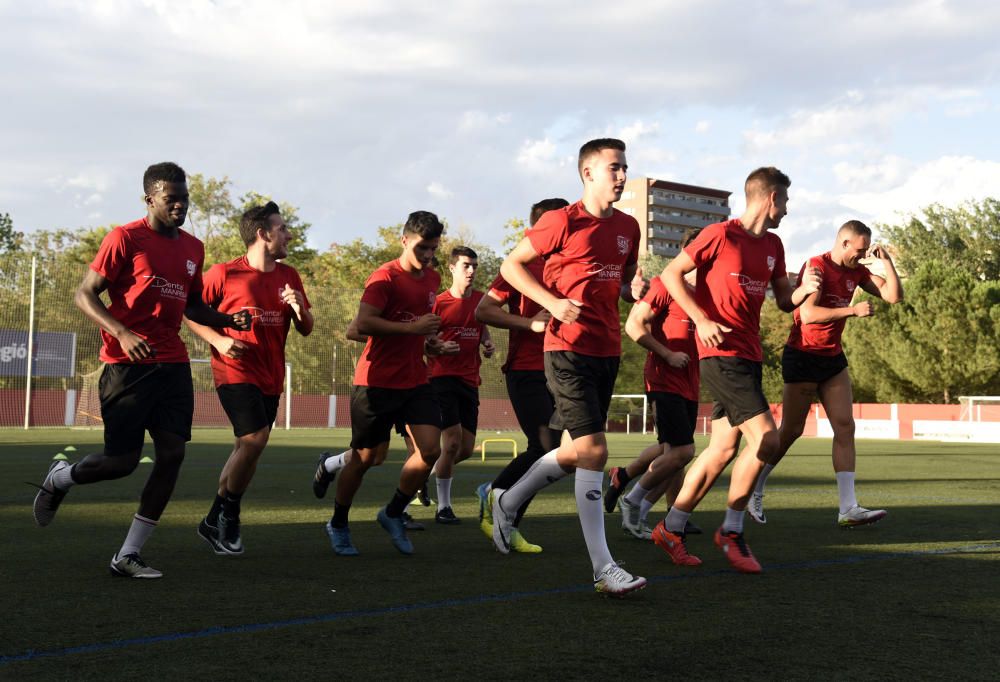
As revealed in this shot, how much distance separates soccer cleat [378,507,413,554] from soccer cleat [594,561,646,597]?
207cm

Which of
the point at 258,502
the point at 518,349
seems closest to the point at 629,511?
the point at 518,349

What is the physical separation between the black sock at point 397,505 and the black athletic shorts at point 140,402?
1.61 meters

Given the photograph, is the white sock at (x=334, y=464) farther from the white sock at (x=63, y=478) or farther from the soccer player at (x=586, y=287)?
the soccer player at (x=586, y=287)

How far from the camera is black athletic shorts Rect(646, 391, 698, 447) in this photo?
818 centimetres

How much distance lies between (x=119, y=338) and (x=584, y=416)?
235 centimetres

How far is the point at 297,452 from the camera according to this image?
22156mm

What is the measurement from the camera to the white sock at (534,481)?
662 centimetres

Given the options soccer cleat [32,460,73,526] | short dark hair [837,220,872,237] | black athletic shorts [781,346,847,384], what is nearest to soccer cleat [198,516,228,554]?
soccer cleat [32,460,73,526]

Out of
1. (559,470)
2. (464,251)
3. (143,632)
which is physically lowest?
(143,632)

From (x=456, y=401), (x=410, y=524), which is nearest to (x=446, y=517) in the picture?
(x=410, y=524)

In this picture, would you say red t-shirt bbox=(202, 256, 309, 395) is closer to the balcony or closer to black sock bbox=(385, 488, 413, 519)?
black sock bbox=(385, 488, 413, 519)

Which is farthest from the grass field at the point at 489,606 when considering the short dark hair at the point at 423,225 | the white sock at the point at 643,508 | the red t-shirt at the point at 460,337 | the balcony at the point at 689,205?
the balcony at the point at 689,205

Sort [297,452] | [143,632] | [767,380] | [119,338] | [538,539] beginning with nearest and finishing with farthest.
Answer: [143,632]
[119,338]
[538,539]
[297,452]
[767,380]

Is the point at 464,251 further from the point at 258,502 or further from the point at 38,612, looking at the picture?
the point at 38,612
